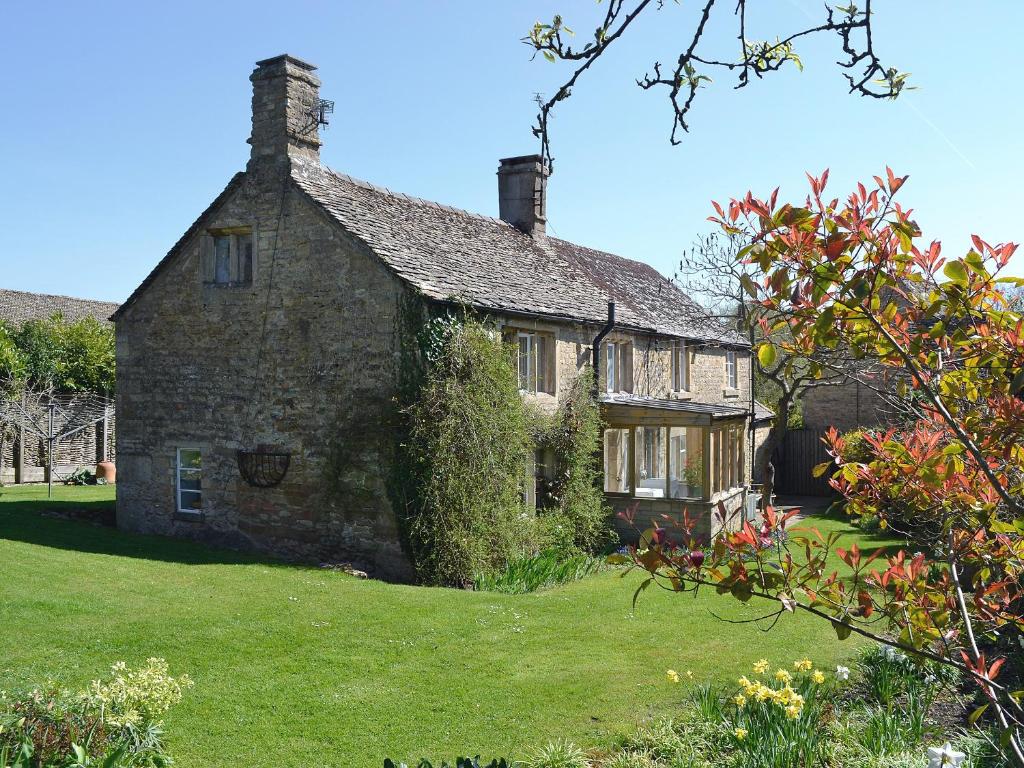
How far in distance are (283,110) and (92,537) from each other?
929cm

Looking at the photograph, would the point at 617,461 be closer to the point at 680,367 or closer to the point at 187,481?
the point at 680,367

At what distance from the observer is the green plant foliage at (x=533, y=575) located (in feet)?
49.0

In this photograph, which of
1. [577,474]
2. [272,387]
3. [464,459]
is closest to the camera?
[464,459]

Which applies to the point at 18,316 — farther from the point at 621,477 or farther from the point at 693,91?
the point at 693,91

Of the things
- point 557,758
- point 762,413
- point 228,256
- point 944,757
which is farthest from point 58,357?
point 944,757

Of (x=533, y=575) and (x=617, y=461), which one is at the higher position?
(x=617, y=461)

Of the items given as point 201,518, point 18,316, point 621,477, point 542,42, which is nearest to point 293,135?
point 201,518

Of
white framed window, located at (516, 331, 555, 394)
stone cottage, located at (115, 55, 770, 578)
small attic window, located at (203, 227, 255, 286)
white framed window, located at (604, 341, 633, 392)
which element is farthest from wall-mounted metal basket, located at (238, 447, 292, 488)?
white framed window, located at (604, 341, 633, 392)

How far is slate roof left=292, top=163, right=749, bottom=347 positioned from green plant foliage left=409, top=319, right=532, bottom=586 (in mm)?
1057

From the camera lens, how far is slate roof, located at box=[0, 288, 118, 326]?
38531 mm

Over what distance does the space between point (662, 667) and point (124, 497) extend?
1380 centimetres

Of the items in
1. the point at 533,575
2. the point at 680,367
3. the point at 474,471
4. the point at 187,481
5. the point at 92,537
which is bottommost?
the point at 533,575

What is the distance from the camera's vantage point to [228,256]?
18.1 meters

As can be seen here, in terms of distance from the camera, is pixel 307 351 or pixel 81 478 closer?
pixel 307 351
